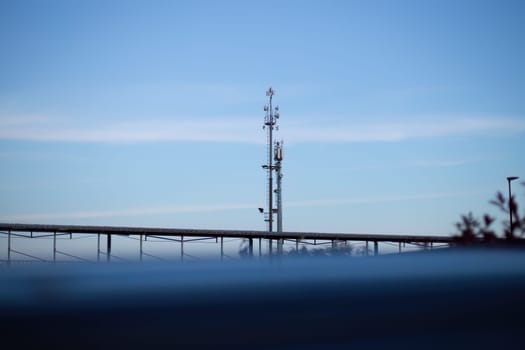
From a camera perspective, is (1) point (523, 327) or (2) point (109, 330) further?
(1) point (523, 327)

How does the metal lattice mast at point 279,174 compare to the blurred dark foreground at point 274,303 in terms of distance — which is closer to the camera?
the blurred dark foreground at point 274,303

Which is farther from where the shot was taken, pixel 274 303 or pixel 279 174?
pixel 279 174

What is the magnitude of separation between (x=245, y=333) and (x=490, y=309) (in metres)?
5.08

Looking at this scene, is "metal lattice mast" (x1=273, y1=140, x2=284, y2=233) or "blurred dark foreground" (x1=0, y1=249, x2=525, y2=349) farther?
"metal lattice mast" (x1=273, y1=140, x2=284, y2=233)

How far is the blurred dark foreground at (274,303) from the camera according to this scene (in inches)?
290

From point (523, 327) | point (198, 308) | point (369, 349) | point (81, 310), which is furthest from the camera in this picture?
point (523, 327)

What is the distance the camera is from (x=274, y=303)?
341 inches

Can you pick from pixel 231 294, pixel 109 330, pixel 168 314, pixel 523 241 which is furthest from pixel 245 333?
pixel 523 241

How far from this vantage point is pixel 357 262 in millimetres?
8562

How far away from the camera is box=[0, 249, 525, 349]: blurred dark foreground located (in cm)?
737

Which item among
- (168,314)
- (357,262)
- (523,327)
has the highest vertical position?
(357,262)

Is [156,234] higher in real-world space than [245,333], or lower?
higher

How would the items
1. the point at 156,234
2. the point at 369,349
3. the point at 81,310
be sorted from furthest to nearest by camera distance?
the point at 156,234, the point at 369,349, the point at 81,310

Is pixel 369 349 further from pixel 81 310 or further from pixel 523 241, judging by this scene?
pixel 81 310
